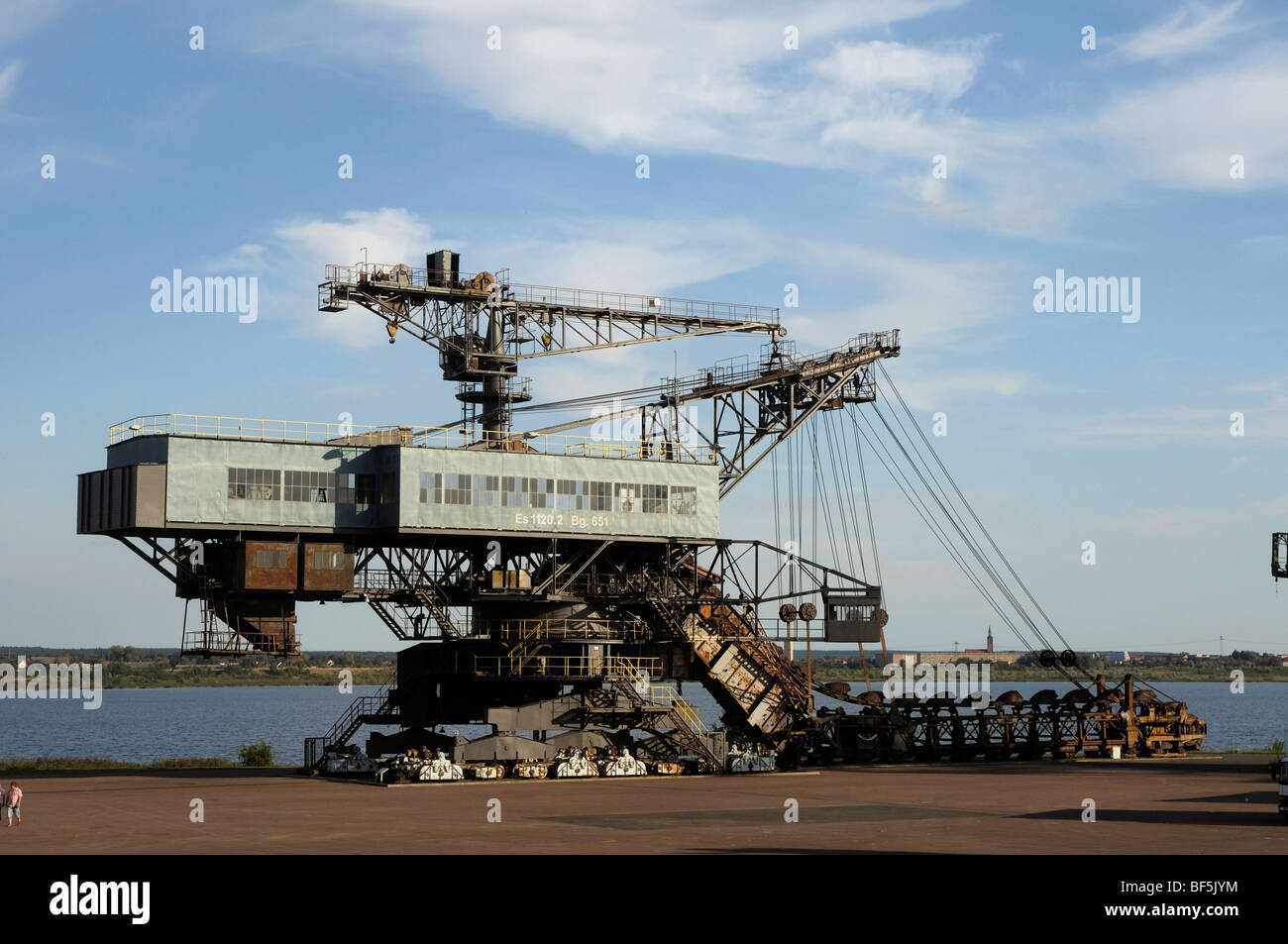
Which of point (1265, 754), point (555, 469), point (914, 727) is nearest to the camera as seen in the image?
point (555, 469)

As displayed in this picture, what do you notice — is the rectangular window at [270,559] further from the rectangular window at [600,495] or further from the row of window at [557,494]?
the rectangular window at [600,495]

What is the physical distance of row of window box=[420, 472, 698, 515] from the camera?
56.9 m

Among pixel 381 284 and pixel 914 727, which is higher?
pixel 381 284

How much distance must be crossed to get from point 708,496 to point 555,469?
7.43 metres

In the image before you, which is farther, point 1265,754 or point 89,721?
point 89,721

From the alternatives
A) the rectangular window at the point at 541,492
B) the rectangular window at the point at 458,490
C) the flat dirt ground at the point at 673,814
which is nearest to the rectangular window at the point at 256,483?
the rectangular window at the point at 458,490

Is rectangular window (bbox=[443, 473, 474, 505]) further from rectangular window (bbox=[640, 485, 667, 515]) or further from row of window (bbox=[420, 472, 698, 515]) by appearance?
rectangular window (bbox=[640, 485, 667, 515])

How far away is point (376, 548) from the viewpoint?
5753 cm

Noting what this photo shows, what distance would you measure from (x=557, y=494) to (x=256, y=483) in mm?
11890

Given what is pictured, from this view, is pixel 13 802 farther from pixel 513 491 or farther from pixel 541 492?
pixel 541 492

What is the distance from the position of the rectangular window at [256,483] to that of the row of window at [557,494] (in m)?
5.42
